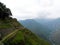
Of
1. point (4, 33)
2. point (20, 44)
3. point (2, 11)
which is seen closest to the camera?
point (20, 44)

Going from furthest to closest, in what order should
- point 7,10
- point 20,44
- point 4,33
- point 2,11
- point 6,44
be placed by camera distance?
point 7,10
point 2,11
point 4,33
point 20,44
point 6,44

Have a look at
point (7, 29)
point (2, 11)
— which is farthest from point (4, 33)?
point (2, 11)

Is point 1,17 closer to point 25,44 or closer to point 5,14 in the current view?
point 5,14

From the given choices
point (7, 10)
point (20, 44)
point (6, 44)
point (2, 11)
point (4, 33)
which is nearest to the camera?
point (6, 44)

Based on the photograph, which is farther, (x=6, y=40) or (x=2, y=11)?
(x=2, y=11)

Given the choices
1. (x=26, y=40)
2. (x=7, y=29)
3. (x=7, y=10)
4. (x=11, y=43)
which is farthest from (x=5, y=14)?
(x=11, y=43)

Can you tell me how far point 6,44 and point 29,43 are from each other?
14.7 meters

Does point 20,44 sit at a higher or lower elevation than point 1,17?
lower

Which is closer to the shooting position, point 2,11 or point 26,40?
point 26,40

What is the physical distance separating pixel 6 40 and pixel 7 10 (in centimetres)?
3434

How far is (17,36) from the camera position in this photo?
77.2 metres

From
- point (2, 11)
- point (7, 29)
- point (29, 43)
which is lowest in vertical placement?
point (29, 43)

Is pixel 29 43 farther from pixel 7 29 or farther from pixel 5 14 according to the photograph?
pixel 5 14

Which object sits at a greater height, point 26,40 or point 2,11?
point 2,11
